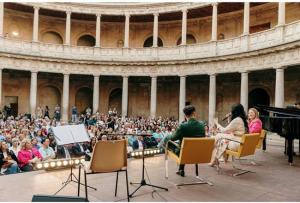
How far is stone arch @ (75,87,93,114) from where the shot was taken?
94.9 ft

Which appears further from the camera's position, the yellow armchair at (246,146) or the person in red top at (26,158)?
the person in red top at (26,158)

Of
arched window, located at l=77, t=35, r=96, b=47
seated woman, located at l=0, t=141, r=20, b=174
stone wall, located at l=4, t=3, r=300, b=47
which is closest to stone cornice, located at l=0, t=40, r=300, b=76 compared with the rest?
stone wall, located at l=4, t=3, r=300, b=47

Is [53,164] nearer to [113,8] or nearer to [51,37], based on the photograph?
[113,8]

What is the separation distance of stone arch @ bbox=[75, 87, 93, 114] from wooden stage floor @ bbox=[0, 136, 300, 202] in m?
22.4

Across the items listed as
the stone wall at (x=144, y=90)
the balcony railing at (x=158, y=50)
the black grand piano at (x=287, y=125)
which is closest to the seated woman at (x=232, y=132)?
the black grand piano at (x=287, y=125)

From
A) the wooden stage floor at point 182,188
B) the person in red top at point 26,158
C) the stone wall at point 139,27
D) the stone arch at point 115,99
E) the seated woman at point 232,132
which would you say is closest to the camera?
the wooden stage floor at point 182,188

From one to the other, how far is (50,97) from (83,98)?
322cm

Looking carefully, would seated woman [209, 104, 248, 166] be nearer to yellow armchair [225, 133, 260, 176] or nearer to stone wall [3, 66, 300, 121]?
yellow armchair [225, 133, 260, 176]

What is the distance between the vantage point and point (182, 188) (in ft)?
18.3

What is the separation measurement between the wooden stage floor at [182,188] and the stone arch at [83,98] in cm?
2238

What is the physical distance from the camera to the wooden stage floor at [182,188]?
16.5ft

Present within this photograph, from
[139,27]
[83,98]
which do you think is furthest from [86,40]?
[83,98]

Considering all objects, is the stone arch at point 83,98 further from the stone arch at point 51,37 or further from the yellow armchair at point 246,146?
the yellow armchair at point 246,146

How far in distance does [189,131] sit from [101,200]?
2280 mm
